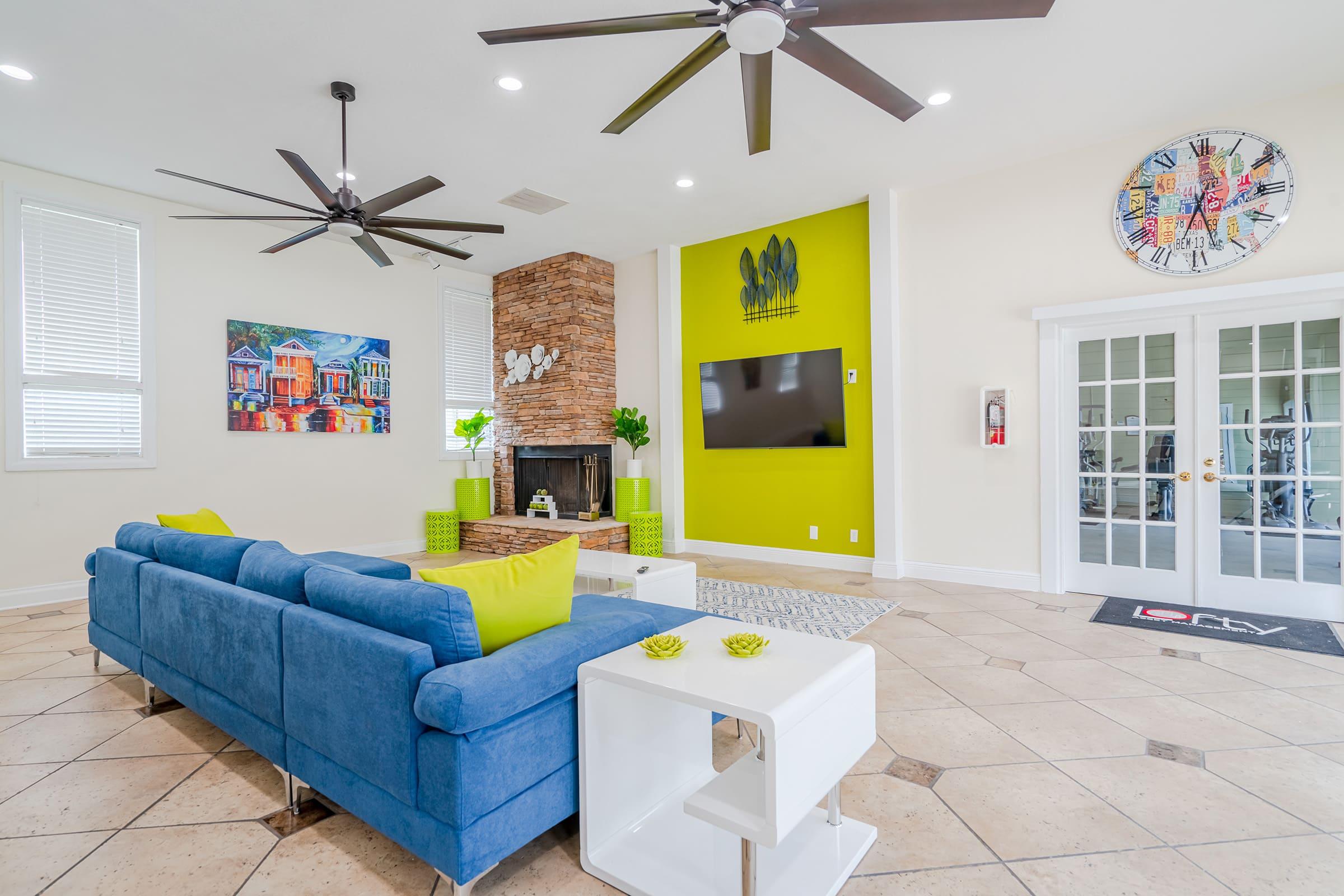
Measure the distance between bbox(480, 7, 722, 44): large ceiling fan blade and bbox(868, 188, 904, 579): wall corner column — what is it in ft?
10.5

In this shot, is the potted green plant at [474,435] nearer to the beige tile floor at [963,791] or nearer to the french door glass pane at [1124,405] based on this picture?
the beige tile floor at [963,791]

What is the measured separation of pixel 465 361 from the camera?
7.32 metres

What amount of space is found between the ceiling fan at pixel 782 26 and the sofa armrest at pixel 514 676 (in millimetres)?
1966

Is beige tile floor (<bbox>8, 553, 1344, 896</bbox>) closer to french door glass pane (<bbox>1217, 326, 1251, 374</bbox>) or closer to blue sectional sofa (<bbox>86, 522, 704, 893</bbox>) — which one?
blue sectional sofa (<bbox>86, 522, 704, 893</bbox>)

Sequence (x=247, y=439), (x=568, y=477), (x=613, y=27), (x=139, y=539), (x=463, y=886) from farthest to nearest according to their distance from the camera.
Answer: (x=568, y=477) < (x=247, y=439) < (x=139, y=539) < (x=613, y=27) < (x=463, y=886)

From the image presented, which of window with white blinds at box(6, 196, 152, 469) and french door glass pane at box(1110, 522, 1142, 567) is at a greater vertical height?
window with white blinds at box(6, 196, 152, 469)

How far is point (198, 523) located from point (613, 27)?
9.63ft

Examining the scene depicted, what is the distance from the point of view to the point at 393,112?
381 centimetres

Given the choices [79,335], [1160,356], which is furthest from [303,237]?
[1160,356]

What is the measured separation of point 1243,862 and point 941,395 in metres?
3.66

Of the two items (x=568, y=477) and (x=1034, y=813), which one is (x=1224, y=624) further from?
(x=568, y=477)

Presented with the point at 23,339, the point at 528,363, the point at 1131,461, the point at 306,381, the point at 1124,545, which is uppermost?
the point at 528,363

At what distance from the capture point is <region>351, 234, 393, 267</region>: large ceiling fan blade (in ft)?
13.1

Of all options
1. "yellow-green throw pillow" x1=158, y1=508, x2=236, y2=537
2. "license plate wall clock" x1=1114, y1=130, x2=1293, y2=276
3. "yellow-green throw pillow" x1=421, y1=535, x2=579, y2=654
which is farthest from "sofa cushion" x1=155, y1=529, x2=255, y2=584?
"license plate wall clock" x1=1114, y1=130, x2=1293, y2=276
